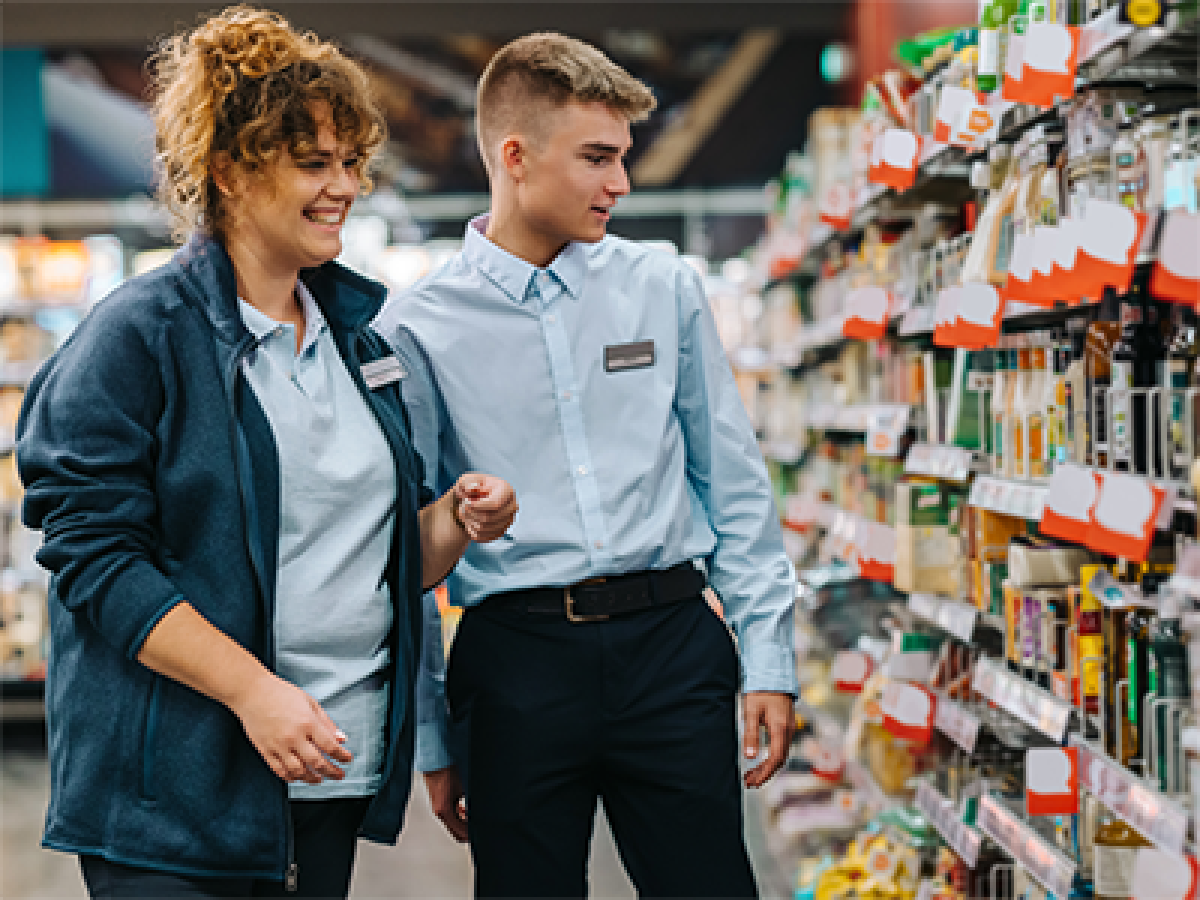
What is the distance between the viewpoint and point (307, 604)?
1688 mm

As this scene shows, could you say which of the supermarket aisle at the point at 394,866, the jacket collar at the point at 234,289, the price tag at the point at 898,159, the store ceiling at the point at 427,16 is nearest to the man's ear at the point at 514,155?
the jacket collar at the point at 234,289

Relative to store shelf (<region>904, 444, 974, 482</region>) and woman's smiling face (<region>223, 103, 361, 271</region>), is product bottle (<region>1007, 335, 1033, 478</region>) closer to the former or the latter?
store shelf (<region>904, 444, 974, 482</region>)

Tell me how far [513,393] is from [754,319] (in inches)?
232

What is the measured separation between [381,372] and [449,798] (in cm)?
82

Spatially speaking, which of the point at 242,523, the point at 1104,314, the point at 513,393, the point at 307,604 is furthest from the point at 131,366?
the point at 1104,314

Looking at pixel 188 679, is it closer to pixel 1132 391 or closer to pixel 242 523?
pixel 242 523

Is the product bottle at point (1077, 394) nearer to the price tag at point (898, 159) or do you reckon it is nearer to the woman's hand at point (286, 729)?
the price tag at point (898, 159)

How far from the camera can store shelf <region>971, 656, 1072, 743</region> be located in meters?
2.39

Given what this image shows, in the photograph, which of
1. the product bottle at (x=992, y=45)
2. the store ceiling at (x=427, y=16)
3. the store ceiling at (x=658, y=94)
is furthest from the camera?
the store ceiling at (x=658, y=94)

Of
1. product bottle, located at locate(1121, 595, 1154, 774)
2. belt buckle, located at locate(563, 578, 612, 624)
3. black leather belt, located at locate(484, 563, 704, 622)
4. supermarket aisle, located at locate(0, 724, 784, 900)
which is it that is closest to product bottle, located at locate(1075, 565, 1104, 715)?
product bottle, located at locate(1121, 595, 1154, 774)

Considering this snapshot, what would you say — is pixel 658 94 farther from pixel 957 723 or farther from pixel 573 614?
pixel 573 614

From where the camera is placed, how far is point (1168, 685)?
2.06 m

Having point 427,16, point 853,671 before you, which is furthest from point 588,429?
point 427,16

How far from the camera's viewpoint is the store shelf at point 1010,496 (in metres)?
2.46
